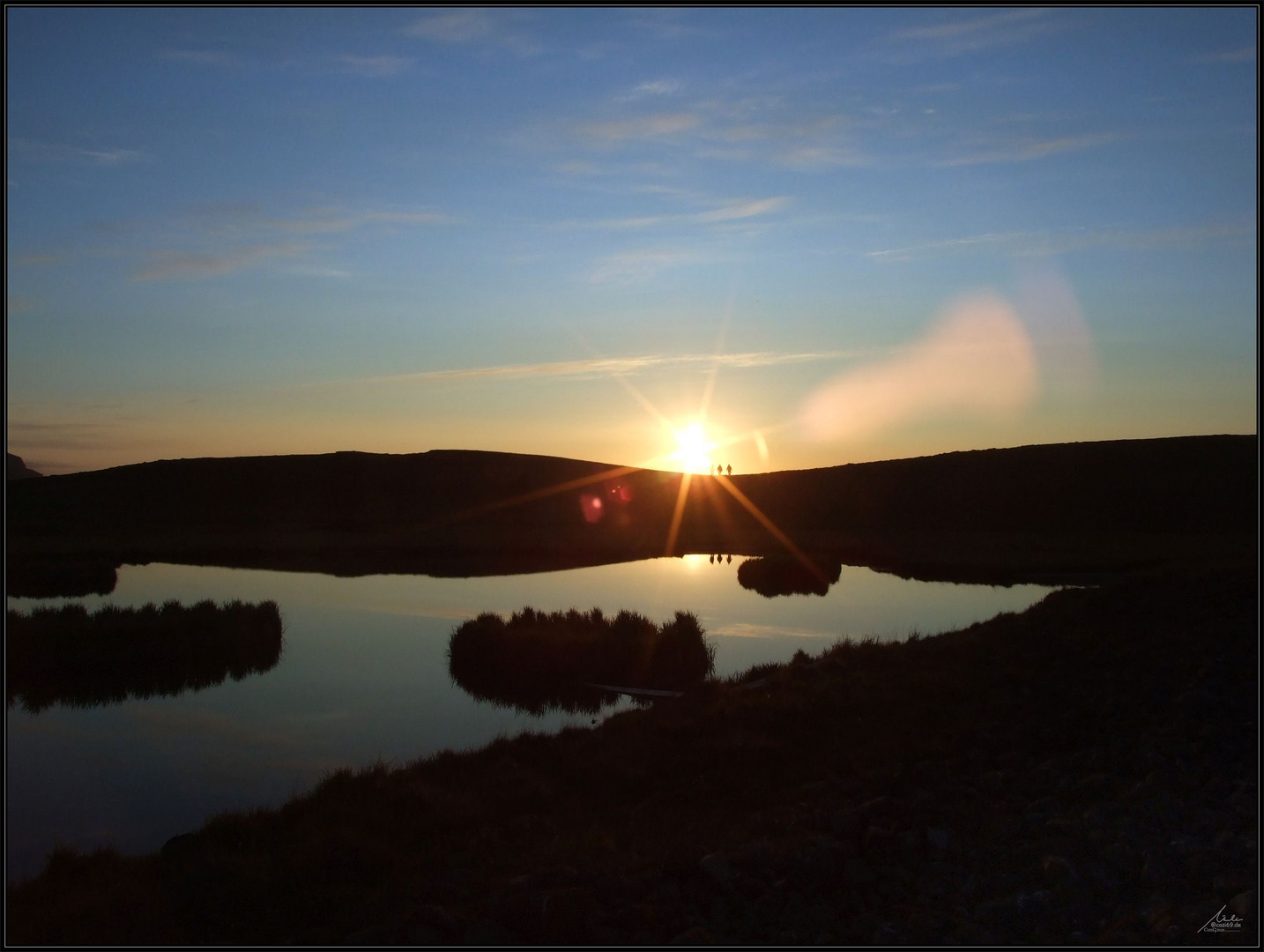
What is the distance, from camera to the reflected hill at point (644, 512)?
4712 cm

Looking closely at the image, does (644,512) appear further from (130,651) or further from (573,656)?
(130,651)

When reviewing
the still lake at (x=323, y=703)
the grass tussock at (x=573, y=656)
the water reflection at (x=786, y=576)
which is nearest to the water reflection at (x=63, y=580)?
the still lake at (x=323, y=703)

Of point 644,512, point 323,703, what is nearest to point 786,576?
point 323,703

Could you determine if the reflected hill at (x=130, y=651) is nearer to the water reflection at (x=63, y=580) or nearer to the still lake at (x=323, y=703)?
the still lake at (x=323, y=703)

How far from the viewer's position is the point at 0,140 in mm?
10141

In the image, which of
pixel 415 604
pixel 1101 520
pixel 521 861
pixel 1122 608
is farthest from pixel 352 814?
pixel 1101 520

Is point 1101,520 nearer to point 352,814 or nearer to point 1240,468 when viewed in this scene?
point 1240,468

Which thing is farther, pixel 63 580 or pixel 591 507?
pixel 591 507

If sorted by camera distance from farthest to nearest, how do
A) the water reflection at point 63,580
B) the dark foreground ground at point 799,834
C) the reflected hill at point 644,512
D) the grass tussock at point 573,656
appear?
the reflected hill at point 644,512 → the water reflection at point 63,580 → the grass tussock at point 573,656 → the dark foreground ground at point 799,834

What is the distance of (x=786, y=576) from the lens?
1505 inches

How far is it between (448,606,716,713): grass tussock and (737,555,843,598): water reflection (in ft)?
39.7

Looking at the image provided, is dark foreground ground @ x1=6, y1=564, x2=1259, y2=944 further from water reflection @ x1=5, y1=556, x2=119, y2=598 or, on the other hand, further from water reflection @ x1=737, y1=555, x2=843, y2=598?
water reflection @ x1=5, y1=556, x2=119, y2=598

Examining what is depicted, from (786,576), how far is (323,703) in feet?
77.1

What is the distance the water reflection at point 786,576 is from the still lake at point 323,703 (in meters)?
0.75
